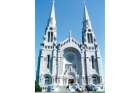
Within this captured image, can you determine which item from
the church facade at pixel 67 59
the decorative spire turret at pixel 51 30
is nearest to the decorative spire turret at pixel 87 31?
the church facade at pixel 67 59

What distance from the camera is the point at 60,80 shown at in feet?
8.53

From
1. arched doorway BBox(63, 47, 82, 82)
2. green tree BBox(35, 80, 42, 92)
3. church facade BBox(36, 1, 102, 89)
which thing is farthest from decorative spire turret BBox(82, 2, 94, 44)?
green tree BBox(35, 80, 42, 92)

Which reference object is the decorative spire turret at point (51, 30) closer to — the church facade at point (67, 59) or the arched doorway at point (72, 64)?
the church facade at point (67, 59)

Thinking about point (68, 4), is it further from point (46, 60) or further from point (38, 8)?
point (46, 60)

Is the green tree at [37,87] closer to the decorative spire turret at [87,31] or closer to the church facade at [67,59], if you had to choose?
the church facade at [67,59]

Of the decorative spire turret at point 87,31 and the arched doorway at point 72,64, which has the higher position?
the decorative spire turret at point 87,31

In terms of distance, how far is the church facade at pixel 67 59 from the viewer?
2584mm

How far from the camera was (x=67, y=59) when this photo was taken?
102 inches

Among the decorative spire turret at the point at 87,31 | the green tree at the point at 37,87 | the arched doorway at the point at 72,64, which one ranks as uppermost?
the decorative spire turret at the point at 87,31

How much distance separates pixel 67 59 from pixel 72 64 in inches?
2.7
